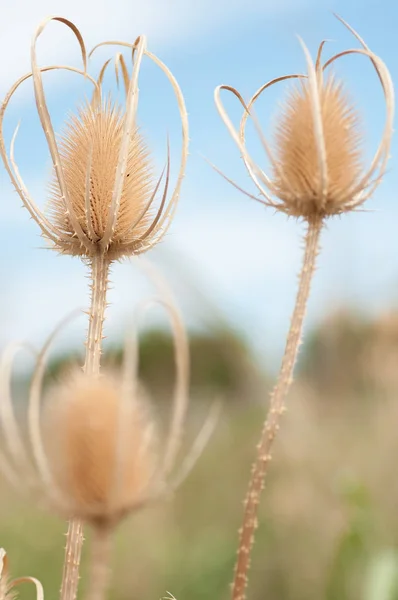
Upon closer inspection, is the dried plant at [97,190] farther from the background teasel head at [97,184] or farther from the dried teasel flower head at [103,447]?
the dried teasel flower head at [103,447]

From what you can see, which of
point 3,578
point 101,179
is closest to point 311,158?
point 101,179

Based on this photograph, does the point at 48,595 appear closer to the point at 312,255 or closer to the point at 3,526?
the point at 3,526

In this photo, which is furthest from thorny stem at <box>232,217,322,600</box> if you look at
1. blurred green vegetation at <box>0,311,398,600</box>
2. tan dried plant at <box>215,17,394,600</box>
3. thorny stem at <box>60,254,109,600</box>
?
blurred green vegetation at <box>0,311,398,600</box>

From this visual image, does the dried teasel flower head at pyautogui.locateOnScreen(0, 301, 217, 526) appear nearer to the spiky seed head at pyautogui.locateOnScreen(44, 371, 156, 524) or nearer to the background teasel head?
the spiky seed head at pyautogui.locateOnScreen(44, 371, 156, 524)

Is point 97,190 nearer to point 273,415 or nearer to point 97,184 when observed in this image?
point 97,184

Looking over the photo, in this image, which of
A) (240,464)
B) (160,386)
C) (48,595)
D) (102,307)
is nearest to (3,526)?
(48,595)

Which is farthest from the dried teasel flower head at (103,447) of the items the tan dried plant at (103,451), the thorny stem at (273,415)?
the thorny stem at (273,415)
